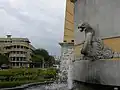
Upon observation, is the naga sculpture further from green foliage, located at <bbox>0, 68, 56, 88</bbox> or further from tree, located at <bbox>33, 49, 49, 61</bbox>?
tree, located at <bbox>33, 49, 49, 61</bbox>

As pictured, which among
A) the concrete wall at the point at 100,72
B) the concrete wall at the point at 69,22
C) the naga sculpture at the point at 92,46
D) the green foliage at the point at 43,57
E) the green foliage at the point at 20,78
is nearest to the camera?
the concrete wall at the point at 100,72

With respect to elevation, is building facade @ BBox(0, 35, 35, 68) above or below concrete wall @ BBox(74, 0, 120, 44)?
above

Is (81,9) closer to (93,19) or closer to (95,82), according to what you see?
(93,19)

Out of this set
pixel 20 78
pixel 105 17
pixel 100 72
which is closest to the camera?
pixel 100 72

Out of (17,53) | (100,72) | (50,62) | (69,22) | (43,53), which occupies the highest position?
(43,53)

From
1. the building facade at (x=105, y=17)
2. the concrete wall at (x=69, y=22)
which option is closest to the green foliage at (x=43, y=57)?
the concrete wall at (x=69, y=22)

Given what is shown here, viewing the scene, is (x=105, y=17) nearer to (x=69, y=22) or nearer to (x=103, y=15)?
(x=103, y=15)

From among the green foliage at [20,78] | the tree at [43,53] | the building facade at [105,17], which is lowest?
the green foliage at [20,78]

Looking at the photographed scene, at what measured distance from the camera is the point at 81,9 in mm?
9797

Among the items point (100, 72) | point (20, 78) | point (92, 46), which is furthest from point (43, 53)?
point (100, 72)

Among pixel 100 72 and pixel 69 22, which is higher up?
pixel 69 22

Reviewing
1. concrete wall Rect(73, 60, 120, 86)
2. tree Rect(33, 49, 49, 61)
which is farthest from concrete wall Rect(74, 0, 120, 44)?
tree Rect(33, 49, 49, 61)

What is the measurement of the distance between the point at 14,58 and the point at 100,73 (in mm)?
110665

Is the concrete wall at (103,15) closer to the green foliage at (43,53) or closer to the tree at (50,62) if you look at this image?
the tree at (50,62)
